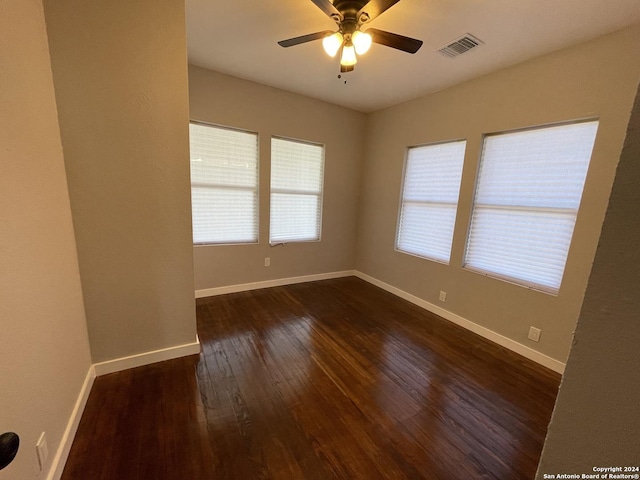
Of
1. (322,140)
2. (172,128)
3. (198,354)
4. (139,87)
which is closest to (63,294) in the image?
(198,354)

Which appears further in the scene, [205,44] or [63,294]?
[205,44]

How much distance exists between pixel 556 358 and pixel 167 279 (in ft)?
10.9

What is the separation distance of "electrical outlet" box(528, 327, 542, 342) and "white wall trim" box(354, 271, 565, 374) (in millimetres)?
112

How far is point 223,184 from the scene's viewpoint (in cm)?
328

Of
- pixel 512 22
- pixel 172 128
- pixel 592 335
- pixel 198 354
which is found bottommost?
pixel 198 354

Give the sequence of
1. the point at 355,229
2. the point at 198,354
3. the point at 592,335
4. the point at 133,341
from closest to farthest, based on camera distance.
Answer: the point at 592,335
the point at 133,341
the point at 198,354
the point at 355,229

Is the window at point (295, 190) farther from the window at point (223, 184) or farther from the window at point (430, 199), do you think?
the window at point (430, 199)

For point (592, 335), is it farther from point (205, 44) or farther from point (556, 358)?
point (205, 44)

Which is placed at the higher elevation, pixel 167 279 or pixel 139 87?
pixel 139 87

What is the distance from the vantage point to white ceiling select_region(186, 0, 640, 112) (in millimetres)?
1743

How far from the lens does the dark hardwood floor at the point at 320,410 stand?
1.34 metres

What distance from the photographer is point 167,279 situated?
6.60 ft

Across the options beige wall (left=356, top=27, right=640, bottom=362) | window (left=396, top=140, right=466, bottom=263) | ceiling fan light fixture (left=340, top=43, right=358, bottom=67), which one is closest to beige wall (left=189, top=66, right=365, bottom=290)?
beige wall (left=356, top=27, right=640, bottom=362)

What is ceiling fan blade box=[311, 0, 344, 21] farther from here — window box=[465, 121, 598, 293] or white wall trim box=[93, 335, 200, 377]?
white wall trim box=[93, 335, 200, 377]
